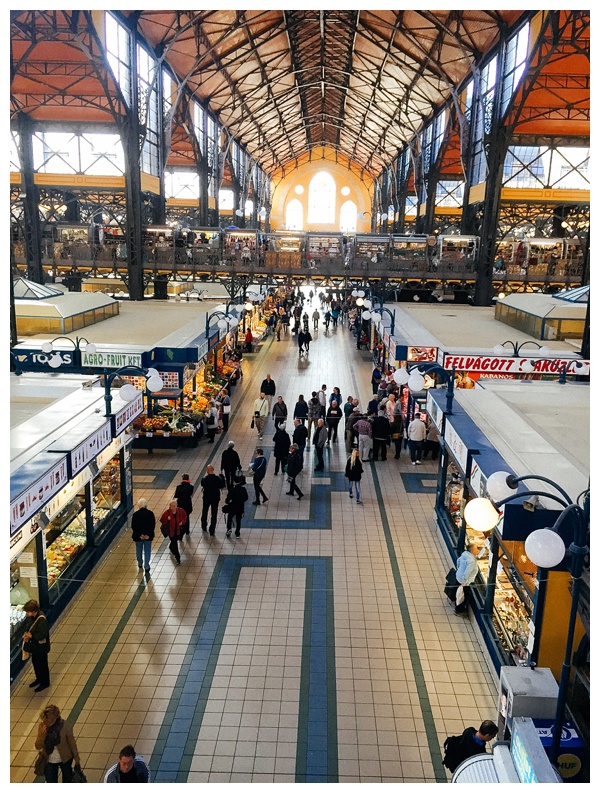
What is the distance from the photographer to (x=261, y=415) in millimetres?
15086

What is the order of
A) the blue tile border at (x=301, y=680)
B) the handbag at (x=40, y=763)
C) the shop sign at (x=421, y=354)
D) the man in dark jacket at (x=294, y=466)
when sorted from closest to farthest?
the handbag at (x=40, y=763), the blue tile border at (x=301, y=680), the man in dark jacket at (x=294, y=466), the shop sign at (x=421, y=354)

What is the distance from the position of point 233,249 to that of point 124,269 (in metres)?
5.07

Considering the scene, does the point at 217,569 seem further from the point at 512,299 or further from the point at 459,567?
the point at 512,299

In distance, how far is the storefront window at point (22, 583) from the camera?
7.22 m

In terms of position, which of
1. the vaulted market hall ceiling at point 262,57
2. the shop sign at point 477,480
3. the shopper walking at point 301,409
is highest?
the vaulted market hall ceiling at point 262,57

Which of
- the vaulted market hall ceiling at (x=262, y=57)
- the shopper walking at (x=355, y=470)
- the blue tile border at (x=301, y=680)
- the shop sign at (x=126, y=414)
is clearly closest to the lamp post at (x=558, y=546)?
the blue tile border at (x=301, y=680)

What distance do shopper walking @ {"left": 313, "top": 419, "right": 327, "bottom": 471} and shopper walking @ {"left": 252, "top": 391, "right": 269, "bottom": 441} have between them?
1.67 meters

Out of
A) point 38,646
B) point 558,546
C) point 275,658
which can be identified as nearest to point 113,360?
point 38,646

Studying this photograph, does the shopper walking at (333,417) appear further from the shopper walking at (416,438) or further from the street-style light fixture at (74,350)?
the street-style light fixture at (74,350)

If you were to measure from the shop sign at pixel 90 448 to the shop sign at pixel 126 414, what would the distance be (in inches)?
14.2

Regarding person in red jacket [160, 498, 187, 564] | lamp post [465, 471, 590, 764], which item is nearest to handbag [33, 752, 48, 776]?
person in red jacket [160, 498, 187, 564]

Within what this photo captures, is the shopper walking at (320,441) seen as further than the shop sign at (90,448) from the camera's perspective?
Yes

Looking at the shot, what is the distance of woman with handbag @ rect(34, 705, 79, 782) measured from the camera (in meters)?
5.32

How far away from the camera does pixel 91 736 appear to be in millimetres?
6191
